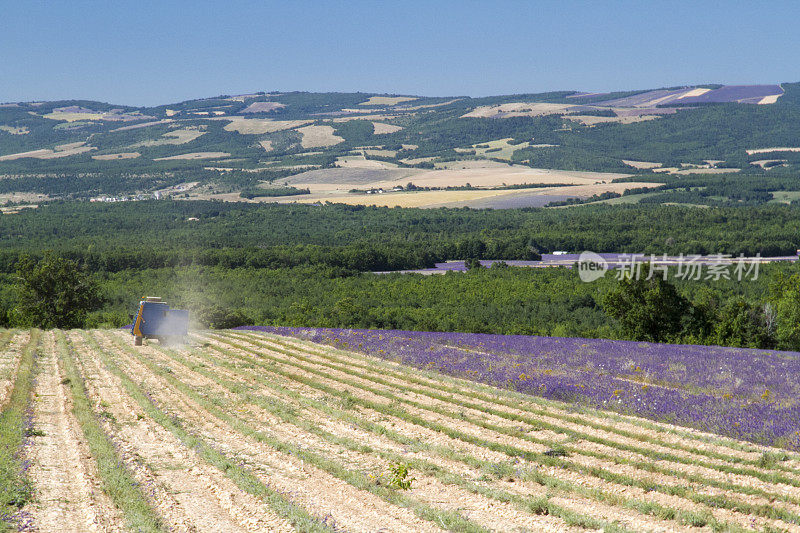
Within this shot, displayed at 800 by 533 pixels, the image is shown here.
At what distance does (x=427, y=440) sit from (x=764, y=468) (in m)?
7.27

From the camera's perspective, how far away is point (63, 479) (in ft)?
43.5

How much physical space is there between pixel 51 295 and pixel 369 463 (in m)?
54.3

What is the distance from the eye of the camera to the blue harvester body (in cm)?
3531

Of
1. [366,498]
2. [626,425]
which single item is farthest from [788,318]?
[366,498]

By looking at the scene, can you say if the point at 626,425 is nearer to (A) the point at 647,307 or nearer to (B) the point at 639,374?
(B) the point at 639,374

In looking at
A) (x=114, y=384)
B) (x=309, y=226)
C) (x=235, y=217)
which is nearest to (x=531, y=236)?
(x=309, y=226)

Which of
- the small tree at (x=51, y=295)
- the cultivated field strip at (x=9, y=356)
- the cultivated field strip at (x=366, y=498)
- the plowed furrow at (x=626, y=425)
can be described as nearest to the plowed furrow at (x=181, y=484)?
the cultivated field strip at (x=366, y=498)

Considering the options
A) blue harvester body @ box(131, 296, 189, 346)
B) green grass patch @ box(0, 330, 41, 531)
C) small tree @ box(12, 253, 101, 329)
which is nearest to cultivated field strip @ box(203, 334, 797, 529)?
green grass patch @ box(0, 330, 41, 531)

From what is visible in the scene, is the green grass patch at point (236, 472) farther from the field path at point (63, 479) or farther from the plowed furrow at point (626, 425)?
the plowed furrow at point (626, 425)

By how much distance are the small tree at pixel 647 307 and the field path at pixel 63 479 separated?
3183 cm

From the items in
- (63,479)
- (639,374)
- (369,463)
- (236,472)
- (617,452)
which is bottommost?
(639,374)

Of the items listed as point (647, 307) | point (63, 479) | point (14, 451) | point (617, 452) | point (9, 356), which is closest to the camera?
point (63, 479)

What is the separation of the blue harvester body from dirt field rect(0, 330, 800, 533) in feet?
35.5

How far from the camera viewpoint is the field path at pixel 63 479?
11.2 m
